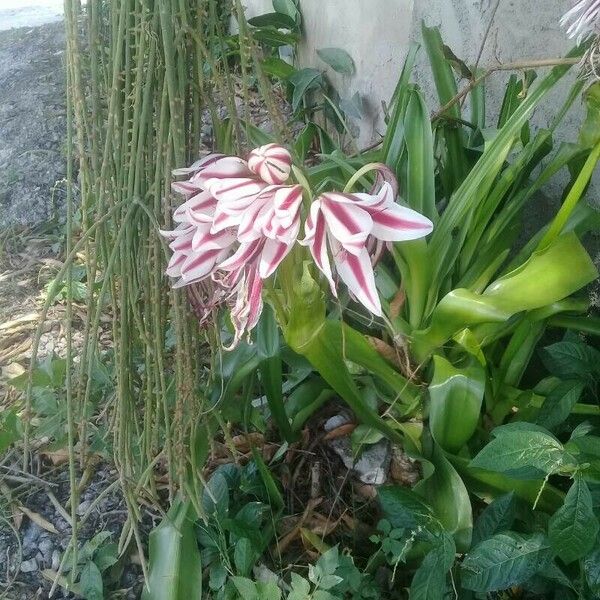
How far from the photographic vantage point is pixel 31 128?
2.17 m

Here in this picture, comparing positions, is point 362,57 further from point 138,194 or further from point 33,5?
point 33,5

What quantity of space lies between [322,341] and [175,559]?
36 centimetres

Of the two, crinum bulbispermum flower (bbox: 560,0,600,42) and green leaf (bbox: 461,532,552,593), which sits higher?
crinum bulbispermum flower (bbox: 560,0,600,42)

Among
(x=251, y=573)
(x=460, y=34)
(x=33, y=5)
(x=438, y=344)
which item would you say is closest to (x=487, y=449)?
(x=438, y=344)

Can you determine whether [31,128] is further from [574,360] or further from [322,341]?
[574,360]

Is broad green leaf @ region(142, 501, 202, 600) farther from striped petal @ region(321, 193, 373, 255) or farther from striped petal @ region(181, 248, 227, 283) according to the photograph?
striped petal @ region(321, 193, 373, 255)

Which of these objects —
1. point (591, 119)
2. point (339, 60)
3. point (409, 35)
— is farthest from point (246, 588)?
point (339, 60)

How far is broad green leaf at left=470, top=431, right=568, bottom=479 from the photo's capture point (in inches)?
30.5

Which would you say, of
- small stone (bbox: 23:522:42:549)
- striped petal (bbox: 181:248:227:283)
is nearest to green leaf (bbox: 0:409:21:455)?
small stone (bbox: 23:522:42:549)

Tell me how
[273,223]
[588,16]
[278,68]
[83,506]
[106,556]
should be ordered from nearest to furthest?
1. [273,223]
2. [588,16]
3. [106,556]
4. [83,506]
5. [278,68]

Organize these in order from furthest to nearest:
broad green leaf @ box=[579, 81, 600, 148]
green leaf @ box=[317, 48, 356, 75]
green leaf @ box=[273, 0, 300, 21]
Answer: green leaf @ box=[273, 0, 300, 21] → green leaf @ box=[317, 48, 356, 75] → broad green leaf @ box=[579, 81, 600, 148]

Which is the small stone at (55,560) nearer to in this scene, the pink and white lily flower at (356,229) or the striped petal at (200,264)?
the striped petal at (200,264)

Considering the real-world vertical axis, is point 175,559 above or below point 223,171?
below

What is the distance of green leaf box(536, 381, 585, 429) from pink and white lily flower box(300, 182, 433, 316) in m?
0.40
